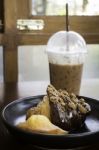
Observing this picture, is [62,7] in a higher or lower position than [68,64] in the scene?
higher

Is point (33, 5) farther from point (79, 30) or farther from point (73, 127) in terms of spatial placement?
point (73, 127)

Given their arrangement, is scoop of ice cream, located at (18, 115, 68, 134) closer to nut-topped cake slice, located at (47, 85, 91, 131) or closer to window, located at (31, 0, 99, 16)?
nut-topped cake slice, located at (47, 85, 91, 131)

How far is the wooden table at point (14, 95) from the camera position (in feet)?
2.48

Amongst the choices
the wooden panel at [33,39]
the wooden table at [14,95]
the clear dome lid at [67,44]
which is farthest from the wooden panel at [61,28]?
the clear dome lid at [67,44]

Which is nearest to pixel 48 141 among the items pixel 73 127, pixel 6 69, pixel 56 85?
pixel 73 127

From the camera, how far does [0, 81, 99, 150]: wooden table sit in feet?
2.48

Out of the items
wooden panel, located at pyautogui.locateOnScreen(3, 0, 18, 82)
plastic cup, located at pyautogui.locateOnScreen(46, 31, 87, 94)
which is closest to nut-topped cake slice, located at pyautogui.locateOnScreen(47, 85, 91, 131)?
plastic cup, located at pyautogui.locateOnScreen(46, 31, 87, 94)

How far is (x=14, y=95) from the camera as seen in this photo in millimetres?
1205

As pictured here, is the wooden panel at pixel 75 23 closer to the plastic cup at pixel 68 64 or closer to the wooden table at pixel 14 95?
the wooden table at pixel 14 95

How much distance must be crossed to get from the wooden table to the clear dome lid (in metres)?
0.17

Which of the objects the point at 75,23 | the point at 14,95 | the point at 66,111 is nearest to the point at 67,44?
the point at 14,95

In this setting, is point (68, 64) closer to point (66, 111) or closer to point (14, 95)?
point (14, 95)

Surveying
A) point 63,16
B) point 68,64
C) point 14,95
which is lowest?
point 14,95

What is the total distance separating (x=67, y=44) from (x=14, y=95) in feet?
0.84
